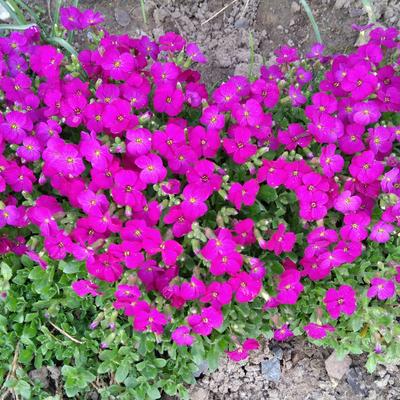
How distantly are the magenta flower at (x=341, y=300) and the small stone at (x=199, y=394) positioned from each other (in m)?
0.79

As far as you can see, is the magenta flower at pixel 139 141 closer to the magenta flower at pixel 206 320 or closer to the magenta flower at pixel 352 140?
the magenta flower at pixel 206 320

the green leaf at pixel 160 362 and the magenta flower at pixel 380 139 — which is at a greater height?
the magenta flower at pixel 380 139

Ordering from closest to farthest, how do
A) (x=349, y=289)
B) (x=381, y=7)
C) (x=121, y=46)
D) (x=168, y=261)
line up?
(x=168, y=261) < (x=349, y=289) < (x=121, y=46) < (x=381, y=7)

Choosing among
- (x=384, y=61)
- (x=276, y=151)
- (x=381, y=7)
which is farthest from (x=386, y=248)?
(x=381, y=7)

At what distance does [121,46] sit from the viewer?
243 centimetres

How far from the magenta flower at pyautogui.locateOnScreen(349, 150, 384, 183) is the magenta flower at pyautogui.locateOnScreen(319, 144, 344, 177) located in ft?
0.16

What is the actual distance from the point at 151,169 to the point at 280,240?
0.54 metres

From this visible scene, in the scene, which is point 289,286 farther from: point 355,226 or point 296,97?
point 296,97

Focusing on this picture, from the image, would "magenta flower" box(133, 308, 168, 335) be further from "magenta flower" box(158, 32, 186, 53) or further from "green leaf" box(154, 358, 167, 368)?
"magenta flower" box(158, 32, 186, 53)

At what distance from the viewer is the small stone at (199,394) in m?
2.69

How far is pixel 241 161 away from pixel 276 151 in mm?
302

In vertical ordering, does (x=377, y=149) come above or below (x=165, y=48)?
below

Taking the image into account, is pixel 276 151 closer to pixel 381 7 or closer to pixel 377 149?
pixel 377 149

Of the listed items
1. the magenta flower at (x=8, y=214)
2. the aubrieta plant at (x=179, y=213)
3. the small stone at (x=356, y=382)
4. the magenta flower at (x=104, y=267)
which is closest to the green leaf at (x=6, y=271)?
the aubrieta plant at (x=179, y=213)
